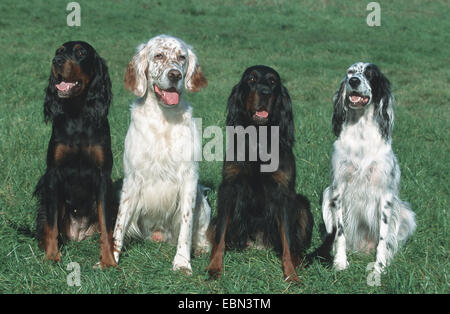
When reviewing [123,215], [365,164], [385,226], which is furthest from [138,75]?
[385,226]

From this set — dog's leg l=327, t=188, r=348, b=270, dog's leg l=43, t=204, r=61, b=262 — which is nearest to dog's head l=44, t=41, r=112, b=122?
dog's leg l=43, t=204, r=61, b=262

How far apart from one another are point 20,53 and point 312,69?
21.8 ft

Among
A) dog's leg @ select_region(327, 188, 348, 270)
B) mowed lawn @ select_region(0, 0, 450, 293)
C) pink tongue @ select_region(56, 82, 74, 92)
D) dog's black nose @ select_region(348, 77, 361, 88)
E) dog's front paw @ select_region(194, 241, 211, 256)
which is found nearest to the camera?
mowed lawn @ select_region(0, 0, 450, 293)

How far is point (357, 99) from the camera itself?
13.9 ft

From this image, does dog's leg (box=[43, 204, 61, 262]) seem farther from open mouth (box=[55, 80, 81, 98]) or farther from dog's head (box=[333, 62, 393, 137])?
dog's head (box=[333, 62, 393, 137])

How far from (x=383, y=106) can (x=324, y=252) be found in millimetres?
1256

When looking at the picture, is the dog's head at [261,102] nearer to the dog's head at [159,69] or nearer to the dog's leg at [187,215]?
the dog's head at [159,69]

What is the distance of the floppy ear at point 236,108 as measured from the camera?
14.0 feet

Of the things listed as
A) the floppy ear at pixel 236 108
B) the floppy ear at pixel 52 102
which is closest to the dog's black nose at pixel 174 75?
the floppy ear at pixel 236 108

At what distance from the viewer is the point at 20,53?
12656 mm

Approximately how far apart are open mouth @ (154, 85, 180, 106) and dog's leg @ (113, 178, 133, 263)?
0.72 meters

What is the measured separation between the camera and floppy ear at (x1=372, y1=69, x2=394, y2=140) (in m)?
4.29

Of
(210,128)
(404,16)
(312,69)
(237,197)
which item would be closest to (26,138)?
(210,128)

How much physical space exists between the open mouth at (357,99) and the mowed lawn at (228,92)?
1.22m
